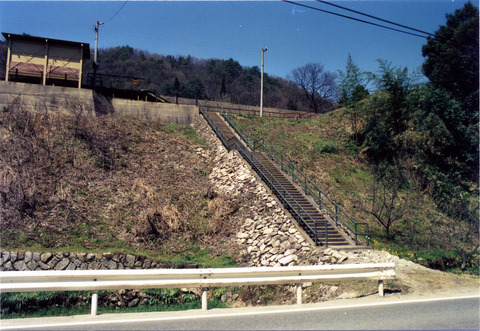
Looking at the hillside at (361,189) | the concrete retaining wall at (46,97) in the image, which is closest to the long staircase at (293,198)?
the hillside at (361,189)

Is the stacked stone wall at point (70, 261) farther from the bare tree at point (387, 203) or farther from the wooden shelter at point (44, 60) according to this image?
the wooden shelter at point (44, 60)

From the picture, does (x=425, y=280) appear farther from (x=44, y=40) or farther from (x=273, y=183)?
(x=44, y=40)

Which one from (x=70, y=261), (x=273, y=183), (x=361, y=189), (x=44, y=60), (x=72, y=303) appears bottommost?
(x=72, y=303)

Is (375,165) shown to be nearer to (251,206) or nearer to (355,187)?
(355,187)

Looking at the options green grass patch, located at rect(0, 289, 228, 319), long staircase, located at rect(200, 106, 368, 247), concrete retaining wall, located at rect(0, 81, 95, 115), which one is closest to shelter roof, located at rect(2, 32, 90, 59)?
concrete retaining wall, located at rect(0, 81, 95, 115)

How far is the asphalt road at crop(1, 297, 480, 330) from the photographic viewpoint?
19.3 feet

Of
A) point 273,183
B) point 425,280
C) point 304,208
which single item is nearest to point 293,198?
point 304,208

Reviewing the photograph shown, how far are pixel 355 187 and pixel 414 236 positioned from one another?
658cm

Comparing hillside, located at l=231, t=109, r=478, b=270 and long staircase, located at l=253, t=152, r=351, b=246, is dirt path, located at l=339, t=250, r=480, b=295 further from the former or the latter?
hillside, located at l=231, t=109, r=478, b=270

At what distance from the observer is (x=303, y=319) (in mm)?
6383

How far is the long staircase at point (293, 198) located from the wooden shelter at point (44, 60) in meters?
11.2

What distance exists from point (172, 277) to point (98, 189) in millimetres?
11896

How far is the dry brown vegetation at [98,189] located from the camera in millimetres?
14125

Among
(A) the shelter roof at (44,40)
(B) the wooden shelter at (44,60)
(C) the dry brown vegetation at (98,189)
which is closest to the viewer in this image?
(C) the dry brown vegetation at (98,189)
